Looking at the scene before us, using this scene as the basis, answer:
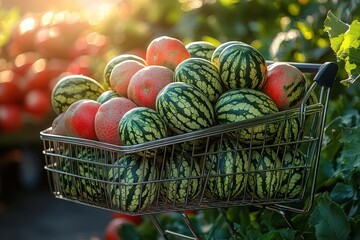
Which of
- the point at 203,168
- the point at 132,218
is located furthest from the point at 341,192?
the point at 132,218

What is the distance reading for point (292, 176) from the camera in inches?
78.2

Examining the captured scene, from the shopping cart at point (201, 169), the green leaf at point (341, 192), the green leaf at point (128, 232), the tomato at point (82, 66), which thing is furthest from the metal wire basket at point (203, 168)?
the tomato at point (82, 66)

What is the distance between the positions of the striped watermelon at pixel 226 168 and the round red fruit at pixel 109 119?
0.90 feet

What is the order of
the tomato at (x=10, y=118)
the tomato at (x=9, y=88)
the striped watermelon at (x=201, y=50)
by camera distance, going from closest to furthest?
the striped watermelon at (x=201, y=50) < the tomato at (x=10, y=118) < the tomato at (x=9, y=88)

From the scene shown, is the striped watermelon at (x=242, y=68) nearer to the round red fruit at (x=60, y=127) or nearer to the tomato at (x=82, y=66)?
the round red fruit at (x=60, y=127)

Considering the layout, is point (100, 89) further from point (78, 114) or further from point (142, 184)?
point (142, 184)

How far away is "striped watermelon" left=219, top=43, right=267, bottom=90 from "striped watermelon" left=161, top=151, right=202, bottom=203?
259 mm

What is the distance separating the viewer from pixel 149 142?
72.8 inches

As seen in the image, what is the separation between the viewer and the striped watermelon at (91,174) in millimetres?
1940

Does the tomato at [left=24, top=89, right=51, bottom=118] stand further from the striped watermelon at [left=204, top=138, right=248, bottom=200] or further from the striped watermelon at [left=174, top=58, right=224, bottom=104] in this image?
the striped watermelon at [left=204, top=138, right=248, bottom=200]

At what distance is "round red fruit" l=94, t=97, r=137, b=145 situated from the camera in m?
1.99

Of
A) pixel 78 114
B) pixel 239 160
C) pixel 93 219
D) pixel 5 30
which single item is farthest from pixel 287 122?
pixel 93 219

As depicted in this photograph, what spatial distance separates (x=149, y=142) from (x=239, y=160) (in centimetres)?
27

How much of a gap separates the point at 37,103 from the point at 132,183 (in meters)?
3.74
